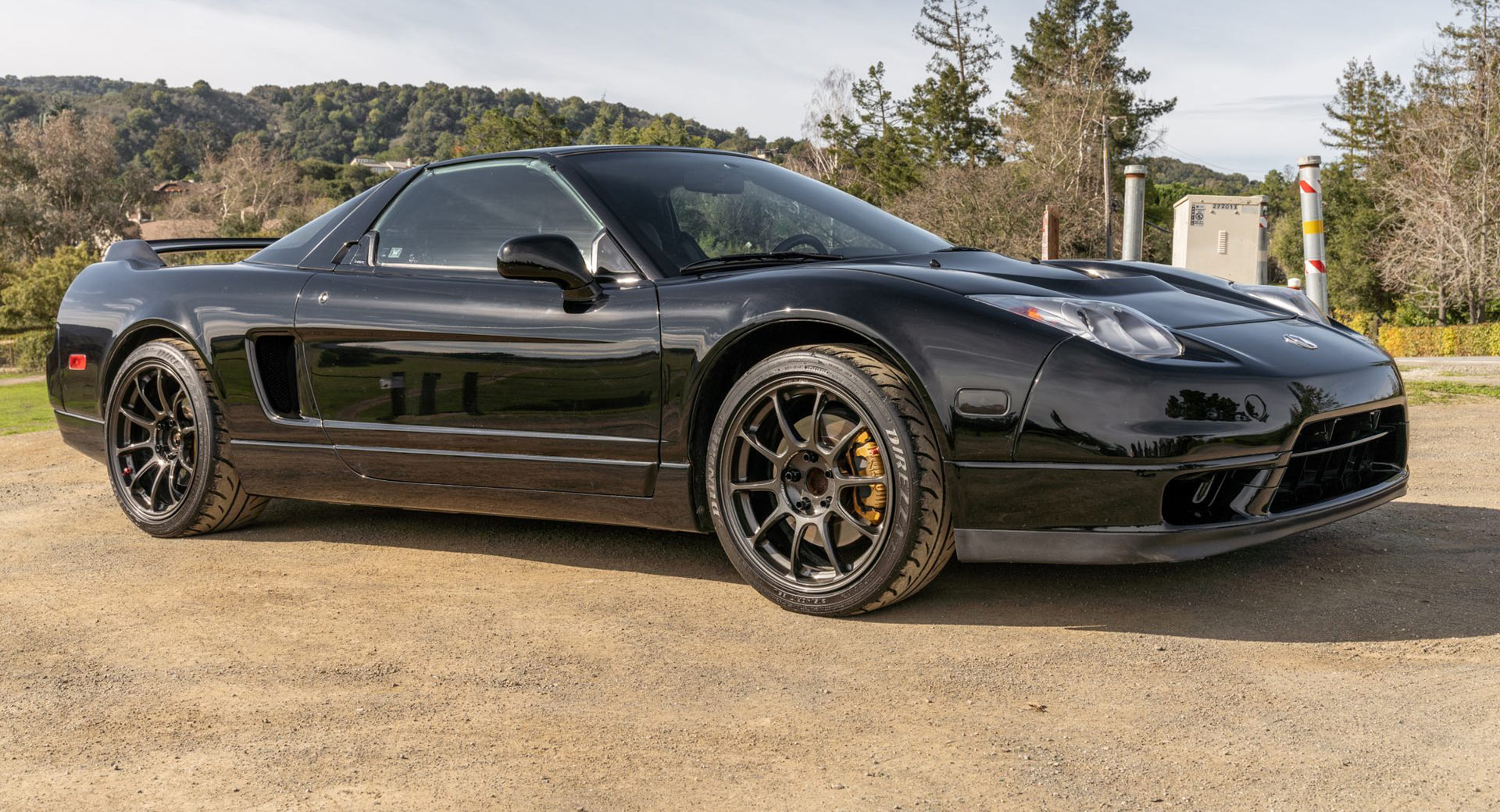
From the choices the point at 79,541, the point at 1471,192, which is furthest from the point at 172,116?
the point at 79,541

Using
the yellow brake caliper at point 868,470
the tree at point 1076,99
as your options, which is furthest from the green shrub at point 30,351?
the yellow brake caliper at point 868,470

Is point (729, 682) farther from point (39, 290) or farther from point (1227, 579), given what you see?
point (39, 290)

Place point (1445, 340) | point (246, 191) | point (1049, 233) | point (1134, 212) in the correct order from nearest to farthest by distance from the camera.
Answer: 1. point (1049, 233)
2. point (1134, 212)
3. point (1445, 340)
4. point (246, 191)

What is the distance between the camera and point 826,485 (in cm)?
342

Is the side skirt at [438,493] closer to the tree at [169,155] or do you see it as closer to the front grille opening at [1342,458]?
the front grille opening at [1342,458]

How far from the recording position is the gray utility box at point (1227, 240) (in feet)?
52.9

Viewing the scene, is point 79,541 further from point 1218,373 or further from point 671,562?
point 1218,373

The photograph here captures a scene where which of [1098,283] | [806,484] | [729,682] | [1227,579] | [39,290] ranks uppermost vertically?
[39,290]

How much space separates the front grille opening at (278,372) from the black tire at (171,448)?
0.26m

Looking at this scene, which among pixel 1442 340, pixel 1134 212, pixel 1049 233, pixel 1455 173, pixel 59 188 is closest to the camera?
pixel 1049 233

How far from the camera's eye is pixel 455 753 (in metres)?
2.50

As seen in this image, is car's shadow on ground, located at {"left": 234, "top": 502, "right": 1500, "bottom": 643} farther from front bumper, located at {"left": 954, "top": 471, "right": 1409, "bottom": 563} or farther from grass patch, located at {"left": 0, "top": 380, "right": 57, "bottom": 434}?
grass patch, located at {"left": 0, "top": 380, "right": 57, "bottom": 434}

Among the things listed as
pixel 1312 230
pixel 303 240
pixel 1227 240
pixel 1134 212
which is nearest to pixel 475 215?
pixel 303 240

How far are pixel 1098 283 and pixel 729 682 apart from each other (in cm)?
169
